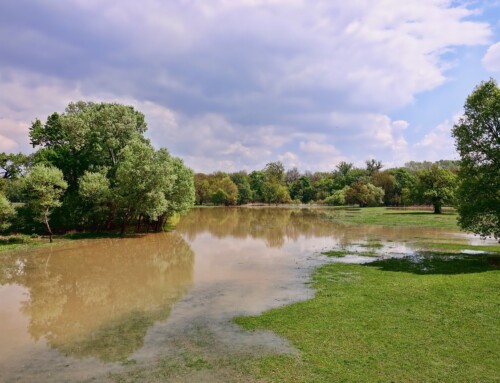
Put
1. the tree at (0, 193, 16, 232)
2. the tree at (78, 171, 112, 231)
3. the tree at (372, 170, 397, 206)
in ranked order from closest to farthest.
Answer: the tree at (0, 193, 16, 232) → the tree at (78, 171, 112, 231) → the tree at (372, 170, 397, 206)

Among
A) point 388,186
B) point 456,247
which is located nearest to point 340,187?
point 388,186

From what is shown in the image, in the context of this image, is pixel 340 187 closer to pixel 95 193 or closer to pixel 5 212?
pixel 95 193

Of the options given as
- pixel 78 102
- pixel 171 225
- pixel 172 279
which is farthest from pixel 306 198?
pixel 172 279

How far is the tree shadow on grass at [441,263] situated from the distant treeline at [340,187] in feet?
151

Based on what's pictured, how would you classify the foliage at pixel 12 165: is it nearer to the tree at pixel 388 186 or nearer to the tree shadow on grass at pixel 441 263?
the tree shadow on grass at pixel 441 263

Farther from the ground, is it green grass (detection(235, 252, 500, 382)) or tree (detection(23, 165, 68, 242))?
tree (detection(23, 165, 68, 242))

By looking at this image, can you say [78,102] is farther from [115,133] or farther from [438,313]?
[438,313]

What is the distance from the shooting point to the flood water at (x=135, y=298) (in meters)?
11.1

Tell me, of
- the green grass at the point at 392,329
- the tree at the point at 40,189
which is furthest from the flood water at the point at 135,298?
the tree at the point at 40,189

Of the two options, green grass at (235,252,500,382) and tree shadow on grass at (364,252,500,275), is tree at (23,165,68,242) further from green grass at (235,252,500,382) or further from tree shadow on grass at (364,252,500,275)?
tree shadow on grass at (364,252,500,275)

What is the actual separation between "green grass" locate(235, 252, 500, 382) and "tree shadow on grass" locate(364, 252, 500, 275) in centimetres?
102

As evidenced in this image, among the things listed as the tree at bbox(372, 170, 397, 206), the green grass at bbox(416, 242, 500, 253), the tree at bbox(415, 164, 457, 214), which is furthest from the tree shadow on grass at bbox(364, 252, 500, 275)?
the tree at bbox(372, 170, 397, 206)

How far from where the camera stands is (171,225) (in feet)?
178

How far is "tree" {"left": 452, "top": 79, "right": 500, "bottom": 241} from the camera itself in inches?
915
